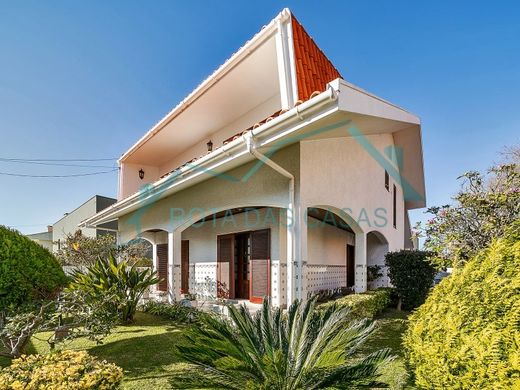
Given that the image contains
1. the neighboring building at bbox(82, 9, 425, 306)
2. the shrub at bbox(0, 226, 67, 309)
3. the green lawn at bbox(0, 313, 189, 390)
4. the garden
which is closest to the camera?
the garden

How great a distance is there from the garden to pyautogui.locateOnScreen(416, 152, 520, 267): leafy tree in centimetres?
2

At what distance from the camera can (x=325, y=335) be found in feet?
13.8

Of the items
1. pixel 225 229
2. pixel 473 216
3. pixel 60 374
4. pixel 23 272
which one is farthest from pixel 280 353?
pixel 225 229

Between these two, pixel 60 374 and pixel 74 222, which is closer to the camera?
pixel 60 374

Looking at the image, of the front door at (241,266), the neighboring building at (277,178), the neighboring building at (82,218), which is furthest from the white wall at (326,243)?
the neighboring building at (82,218)

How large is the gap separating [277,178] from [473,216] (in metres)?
4.40

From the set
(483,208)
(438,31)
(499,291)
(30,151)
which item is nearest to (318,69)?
(438,31)

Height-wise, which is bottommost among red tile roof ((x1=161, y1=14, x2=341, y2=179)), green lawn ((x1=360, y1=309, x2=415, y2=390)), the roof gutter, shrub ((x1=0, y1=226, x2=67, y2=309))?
green lawn ((x1=360, y1=309, x2=415, y2=390))

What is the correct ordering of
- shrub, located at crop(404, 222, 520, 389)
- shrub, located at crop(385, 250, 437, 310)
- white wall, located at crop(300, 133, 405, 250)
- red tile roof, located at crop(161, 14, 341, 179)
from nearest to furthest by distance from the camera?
shrub, located at crop(404, 222, 520, 389), white wall, located at crop(300, 133, 405, 250), red tile roof, located at crop(161, 14, 341, 179), shrub, located at crop(385, 250, 437, 310)

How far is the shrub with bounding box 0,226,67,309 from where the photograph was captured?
635cm

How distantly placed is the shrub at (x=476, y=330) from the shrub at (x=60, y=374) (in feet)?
12.0

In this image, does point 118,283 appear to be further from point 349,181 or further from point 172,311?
point 349,181

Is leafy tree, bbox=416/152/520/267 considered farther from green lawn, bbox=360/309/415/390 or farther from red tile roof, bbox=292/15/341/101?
red tile roof, bbox=292/15/341/101

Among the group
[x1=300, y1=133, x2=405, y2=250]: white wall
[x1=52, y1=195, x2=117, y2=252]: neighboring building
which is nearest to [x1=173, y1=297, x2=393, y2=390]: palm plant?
[x1=300, y1=133, x2=405, y2=250]: white wall
